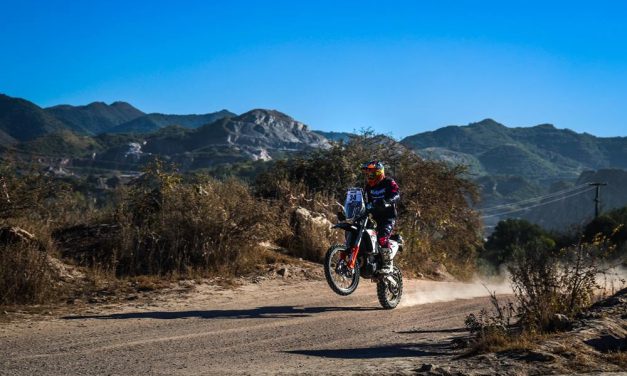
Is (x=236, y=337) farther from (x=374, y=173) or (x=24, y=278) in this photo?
(x=374, y=173)

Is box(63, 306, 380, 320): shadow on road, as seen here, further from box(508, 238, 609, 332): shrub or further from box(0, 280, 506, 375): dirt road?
box(508, 238, 609, 332): shrub

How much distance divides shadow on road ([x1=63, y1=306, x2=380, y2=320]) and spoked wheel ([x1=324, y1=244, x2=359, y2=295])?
0.41 meters

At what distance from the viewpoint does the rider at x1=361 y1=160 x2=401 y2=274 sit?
11.2 metres

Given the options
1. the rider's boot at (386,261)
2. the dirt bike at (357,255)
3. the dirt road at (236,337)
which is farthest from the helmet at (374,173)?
the dirt road at (236,337)

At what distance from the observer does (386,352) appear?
289 inches

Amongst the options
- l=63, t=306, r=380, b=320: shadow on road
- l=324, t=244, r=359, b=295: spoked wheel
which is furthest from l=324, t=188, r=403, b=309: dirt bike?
l=63, t=306, r=380, b=320: shadow on road

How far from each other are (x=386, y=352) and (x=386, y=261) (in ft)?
12.9

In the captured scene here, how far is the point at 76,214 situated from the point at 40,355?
983cm

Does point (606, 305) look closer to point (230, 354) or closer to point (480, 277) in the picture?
point (230, 354)

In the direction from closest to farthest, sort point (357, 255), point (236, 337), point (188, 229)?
point (236, 337)
point (357, 255)
point (188, 229)

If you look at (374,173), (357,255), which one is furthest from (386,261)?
(374,173)

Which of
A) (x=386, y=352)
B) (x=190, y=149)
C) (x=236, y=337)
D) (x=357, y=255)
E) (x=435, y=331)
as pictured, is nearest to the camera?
(x=386, y=352)

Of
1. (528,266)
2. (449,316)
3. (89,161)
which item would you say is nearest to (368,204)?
(449,316)

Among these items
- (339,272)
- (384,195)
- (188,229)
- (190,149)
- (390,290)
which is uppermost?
(190,149)
